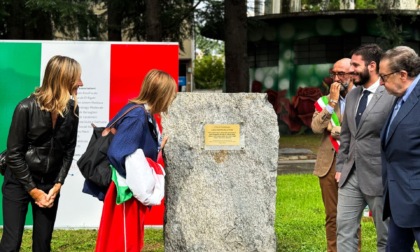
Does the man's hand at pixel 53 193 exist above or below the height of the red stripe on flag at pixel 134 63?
below

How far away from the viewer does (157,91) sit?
480 cm

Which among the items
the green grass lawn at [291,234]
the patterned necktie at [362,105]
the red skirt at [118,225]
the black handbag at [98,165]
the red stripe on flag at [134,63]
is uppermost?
the red stripe on flag at [134,63]

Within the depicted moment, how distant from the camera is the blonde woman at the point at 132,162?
15.0 feet

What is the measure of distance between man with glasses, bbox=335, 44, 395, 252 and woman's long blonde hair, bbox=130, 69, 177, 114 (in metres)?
1.62

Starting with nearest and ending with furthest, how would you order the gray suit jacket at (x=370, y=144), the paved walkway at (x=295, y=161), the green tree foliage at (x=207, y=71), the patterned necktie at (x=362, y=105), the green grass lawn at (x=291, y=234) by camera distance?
the gray suit jacket at (x=370, y=144) → the patterned necktie at (x=362, y=105) → the green grass lawn at (x=291, y=234) → the paved walkway at (x=295, y=161) → the green tree foliage at (x=207, y=71)

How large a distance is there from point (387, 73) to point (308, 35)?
78.0 feet

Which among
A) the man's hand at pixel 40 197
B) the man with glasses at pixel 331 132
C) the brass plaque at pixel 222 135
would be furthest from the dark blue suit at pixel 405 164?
the man's hand at pixel 40 197

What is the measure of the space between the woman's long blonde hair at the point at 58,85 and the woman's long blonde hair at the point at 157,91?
20.3 inches

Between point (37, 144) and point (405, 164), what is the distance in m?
2.72

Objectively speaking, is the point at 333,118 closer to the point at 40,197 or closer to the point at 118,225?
the point at 118,225

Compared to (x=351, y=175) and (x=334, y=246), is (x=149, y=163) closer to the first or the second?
(x=351, y=175)

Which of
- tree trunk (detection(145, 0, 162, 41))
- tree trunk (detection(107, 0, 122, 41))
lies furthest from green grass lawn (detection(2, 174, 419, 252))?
tree trunk (detection(107, 0, 122, 41))

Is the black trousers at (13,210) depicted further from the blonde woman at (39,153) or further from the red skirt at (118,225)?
the red skirt at (118,225)

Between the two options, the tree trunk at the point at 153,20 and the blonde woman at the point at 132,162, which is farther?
the tree trunk at the point at 153,20
